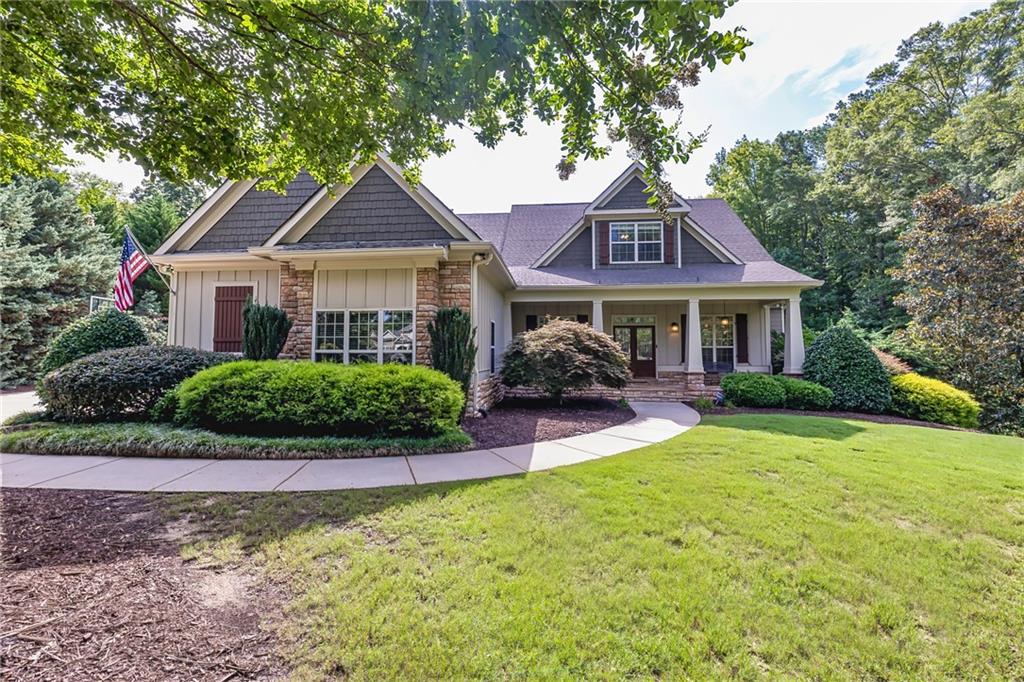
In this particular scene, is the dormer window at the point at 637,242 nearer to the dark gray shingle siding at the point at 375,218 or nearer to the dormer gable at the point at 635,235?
the dormer gable at the point at 635,235

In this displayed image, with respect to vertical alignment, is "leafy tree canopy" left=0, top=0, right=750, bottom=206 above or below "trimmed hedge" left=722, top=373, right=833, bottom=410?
above

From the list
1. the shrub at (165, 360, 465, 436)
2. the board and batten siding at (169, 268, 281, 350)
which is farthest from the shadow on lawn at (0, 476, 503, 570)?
the board and batten siding at (169, 268, 281, 350)

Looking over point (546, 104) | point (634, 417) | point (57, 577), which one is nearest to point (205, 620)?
point (57, 577)

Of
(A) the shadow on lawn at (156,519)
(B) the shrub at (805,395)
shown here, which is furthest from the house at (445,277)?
(A) the shadow on lawn at (156,519)

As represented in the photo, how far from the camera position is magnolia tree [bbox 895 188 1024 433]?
37.5 ft

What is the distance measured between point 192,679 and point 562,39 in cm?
448

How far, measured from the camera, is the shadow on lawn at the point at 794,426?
754cm

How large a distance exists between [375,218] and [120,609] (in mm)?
8159

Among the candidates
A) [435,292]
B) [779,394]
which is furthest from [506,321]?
[779,394]

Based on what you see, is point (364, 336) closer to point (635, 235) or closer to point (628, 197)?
point (635, 235)

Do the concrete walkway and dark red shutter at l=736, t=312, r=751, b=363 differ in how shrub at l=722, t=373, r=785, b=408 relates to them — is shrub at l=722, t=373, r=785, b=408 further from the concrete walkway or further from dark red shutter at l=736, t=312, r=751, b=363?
the concrete walkway

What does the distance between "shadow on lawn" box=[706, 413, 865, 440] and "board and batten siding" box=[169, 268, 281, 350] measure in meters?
10.7

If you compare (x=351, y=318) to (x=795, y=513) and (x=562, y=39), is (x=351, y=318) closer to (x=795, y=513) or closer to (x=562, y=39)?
(x=562, y=39)

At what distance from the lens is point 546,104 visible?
4148 mm
